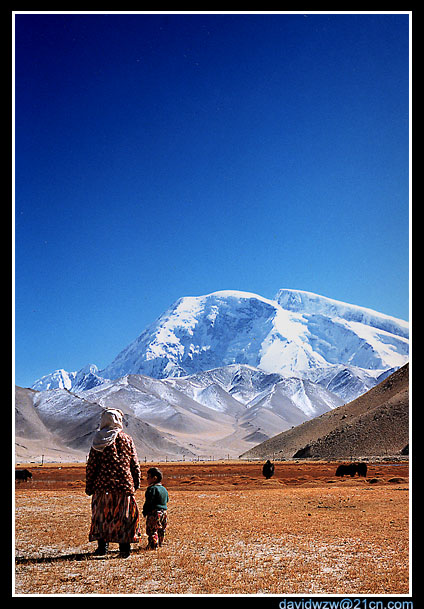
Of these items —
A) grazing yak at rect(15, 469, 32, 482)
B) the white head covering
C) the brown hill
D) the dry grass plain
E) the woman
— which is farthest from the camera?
the brown hill

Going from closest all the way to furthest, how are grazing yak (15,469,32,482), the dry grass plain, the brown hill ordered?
the dry grass plain, grazing yak (15,469,32,482), the brown hill

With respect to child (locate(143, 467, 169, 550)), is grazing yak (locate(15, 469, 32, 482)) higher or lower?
lower

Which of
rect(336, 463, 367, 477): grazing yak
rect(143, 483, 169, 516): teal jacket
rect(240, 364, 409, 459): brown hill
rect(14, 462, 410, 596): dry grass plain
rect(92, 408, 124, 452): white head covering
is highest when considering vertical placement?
rect(92, 408, 124, 452): white head covering

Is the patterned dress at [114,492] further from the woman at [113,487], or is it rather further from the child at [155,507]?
the child at [155,507]

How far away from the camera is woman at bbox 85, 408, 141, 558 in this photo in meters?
9.76

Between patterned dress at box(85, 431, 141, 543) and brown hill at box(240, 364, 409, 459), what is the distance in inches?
3296

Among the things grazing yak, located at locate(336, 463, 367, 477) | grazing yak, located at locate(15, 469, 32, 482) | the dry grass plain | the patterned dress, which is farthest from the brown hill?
the patterned dress

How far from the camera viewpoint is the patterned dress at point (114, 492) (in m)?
9.76

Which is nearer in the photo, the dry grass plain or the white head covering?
the dry grass plain

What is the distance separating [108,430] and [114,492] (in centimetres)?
98

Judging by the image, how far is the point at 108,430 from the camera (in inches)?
398

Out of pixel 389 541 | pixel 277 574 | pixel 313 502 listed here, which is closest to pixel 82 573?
pixel 277 574

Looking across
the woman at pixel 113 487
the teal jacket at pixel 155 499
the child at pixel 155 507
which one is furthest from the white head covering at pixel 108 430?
the teal jacket at pixel 155 499

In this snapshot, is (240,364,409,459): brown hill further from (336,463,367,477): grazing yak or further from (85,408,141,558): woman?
(85,408,141,558): woman
